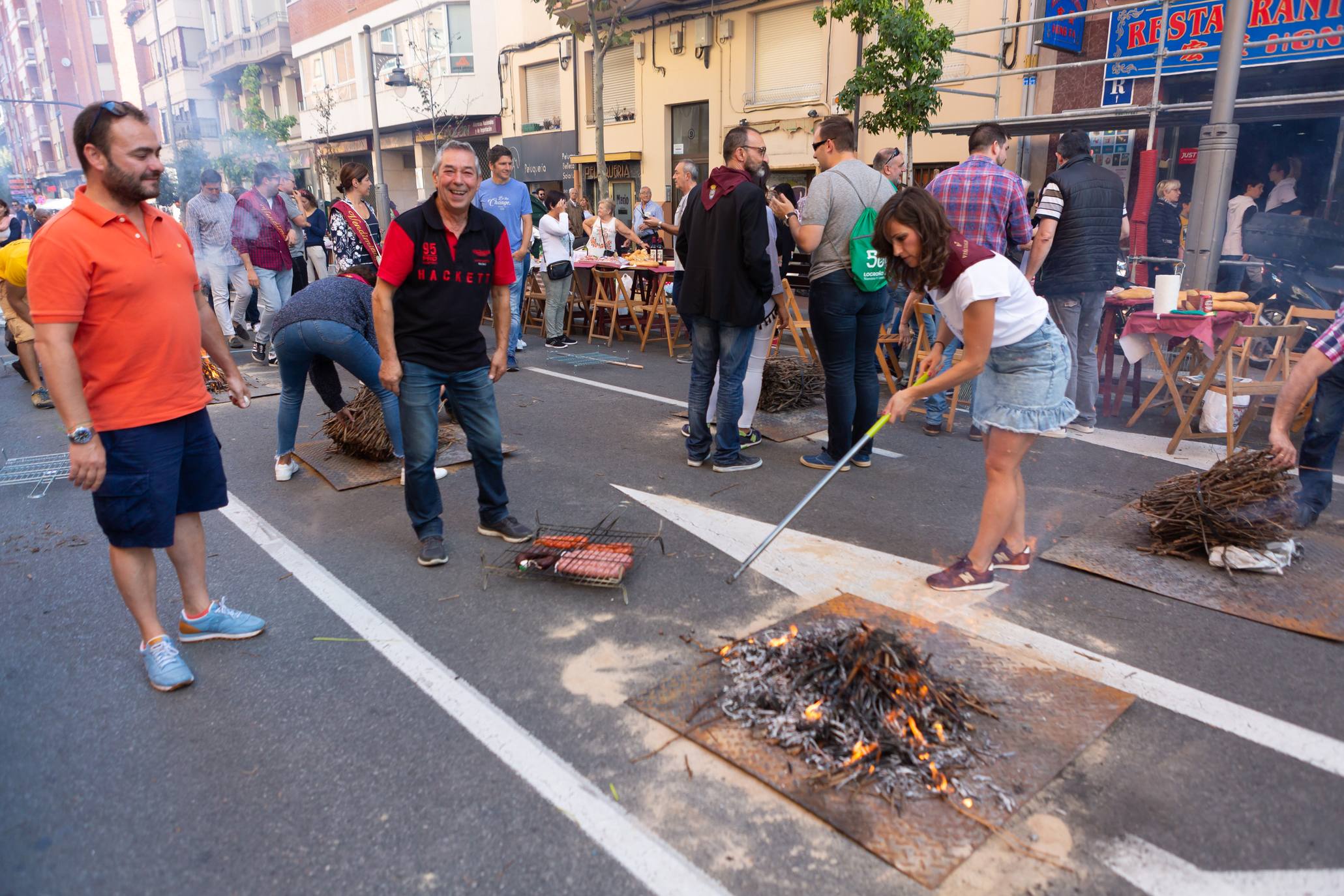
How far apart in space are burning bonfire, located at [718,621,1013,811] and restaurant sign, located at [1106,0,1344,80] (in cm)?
955

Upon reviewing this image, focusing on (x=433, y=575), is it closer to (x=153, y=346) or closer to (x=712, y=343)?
(x=153, y=346)

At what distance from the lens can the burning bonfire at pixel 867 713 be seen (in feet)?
8.64

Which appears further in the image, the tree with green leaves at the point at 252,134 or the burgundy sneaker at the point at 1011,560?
the tree with green leaves at the point at 252,134

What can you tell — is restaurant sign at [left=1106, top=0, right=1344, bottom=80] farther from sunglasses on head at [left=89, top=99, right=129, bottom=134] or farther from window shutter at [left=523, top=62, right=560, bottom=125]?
window shutter at [left=523, top=62, right=560, bottom=125]

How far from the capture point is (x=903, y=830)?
96.3 inches

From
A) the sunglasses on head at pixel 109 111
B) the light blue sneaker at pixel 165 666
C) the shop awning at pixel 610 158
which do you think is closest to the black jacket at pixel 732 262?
the sunglasses on head at pixel 109 111

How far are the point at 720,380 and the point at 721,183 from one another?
1229 mm

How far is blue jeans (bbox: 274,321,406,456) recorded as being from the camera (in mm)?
5125

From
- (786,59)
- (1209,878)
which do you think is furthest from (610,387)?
(786,59)

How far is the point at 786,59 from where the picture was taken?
16141mm

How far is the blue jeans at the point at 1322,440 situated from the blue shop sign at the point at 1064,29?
865cm

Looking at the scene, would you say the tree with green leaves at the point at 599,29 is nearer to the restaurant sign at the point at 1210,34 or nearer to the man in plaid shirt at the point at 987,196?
the restaurant sign at the point at 1210,34

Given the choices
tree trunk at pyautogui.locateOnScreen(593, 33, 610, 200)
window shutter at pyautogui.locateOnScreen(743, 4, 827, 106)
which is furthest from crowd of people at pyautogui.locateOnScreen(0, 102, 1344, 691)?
tree trunk at pyautogui.locateOnScreen(593, 33, 610, 200)

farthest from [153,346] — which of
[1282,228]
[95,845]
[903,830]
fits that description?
[1282,228]
